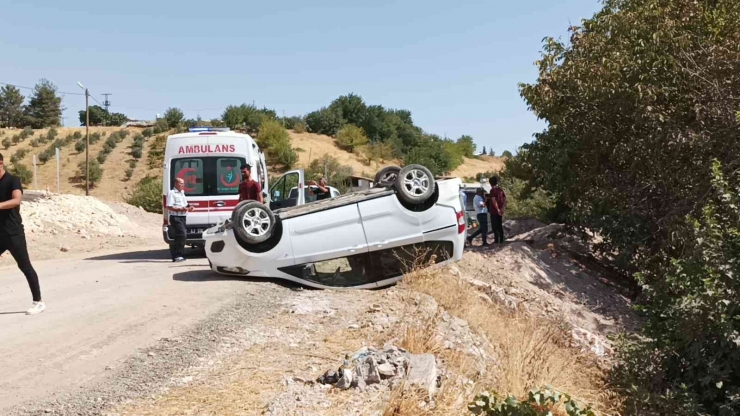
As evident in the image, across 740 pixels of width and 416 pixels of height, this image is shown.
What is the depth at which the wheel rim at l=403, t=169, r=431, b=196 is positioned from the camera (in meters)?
9.30

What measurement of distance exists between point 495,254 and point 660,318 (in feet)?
24.3

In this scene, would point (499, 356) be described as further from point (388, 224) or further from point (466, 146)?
point (466, 146)

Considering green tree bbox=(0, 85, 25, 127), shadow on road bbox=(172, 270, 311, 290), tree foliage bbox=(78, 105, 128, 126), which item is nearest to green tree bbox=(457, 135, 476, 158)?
tree foliage bbox=(78, 105, 128, 126)

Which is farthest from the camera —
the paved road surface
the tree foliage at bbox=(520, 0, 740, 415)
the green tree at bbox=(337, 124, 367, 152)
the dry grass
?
the green tree at bbox=(337, 124, 367, 152)

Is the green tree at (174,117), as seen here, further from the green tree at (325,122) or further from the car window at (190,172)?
the car window at (190,172)

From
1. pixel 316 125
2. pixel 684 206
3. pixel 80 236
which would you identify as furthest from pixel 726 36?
pixel 316 125

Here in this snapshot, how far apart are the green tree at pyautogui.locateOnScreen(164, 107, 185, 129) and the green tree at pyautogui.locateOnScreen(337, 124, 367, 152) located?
16402 millimetres

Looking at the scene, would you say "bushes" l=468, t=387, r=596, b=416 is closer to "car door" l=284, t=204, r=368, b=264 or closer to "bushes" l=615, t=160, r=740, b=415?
"bushes" l=615, t=160, r=740, b=415

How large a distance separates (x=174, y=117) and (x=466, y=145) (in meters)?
34.5

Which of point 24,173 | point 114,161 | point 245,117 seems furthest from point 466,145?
point 24,173

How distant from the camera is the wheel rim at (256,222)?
29.8 feet

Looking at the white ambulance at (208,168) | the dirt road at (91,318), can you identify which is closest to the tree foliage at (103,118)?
the white ambulance at (208,168)

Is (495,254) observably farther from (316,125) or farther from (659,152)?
(316,125)

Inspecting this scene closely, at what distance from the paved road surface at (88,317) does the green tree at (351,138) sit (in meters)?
50.5
